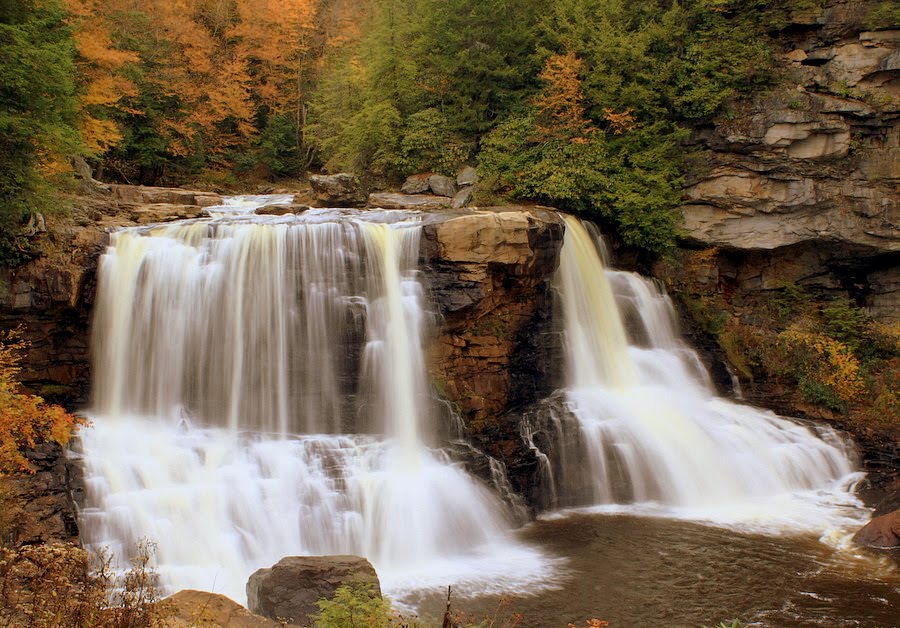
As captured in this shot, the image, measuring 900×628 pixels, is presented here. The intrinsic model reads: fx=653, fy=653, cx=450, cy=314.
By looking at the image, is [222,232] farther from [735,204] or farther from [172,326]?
[735,204]

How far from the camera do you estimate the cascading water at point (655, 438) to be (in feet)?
41.8

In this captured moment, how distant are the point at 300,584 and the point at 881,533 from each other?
29.7 feet

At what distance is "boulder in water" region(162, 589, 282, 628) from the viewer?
5.79m

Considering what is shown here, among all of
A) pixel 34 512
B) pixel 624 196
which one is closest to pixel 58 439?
pixel 34 512

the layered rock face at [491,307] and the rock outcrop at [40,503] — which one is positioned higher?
the layered rock face at [491,307]

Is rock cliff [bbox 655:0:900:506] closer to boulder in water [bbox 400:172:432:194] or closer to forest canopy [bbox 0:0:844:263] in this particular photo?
forest canopy [bbox 0:0:844:263]

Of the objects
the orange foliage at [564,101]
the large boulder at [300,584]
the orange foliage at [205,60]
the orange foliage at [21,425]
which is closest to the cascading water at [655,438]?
the orange foliage at [564,101]

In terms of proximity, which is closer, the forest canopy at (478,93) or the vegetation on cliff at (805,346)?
the vegetation on cliff at (805,346)

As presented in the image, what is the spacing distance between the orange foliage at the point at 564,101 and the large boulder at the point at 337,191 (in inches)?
225

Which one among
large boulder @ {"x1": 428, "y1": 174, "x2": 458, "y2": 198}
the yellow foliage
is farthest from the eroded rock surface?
large boulder @ {"x1": 428, "y1": 174, "x2": 458, "y2": 198}

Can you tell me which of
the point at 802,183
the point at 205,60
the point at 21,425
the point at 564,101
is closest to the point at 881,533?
the point at 802,183

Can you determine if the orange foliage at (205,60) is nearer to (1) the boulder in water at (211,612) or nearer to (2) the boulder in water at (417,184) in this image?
(2) the boulder in water at (417,184)

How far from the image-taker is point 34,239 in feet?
40.2

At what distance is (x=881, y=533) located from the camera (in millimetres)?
10414
